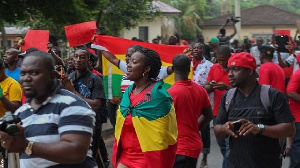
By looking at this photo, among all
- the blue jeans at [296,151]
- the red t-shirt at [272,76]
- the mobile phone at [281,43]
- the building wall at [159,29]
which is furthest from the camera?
the building wall at [159,29]

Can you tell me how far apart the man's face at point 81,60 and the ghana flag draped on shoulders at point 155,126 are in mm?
2214

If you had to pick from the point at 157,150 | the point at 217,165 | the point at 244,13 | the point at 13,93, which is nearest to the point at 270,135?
the point at 157,150

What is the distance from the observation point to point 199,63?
10.9m

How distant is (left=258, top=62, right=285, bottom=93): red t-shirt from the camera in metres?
10.7

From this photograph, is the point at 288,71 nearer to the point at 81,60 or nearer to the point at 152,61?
the point at 81,60

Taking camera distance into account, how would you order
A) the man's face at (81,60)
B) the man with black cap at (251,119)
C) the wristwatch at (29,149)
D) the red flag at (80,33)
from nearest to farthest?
the wristwatch at (29,149) < the man with black cap at (251,119) < the man's face at (81,60) < the red flag at (80,33)

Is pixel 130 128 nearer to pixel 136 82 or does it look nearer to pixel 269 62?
pixel 136 82

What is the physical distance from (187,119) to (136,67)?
4.63 feet

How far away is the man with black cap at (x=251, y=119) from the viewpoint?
19.2ft

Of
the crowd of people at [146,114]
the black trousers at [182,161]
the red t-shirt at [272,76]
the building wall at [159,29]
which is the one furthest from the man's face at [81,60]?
the building wall at [159,29]

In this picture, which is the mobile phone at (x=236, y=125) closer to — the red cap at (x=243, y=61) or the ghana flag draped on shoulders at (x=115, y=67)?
the red cap at (x=243, y=61)

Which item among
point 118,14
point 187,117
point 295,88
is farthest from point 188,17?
point 187,117

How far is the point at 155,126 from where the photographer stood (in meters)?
5.93

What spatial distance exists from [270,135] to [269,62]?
5.14 metres
